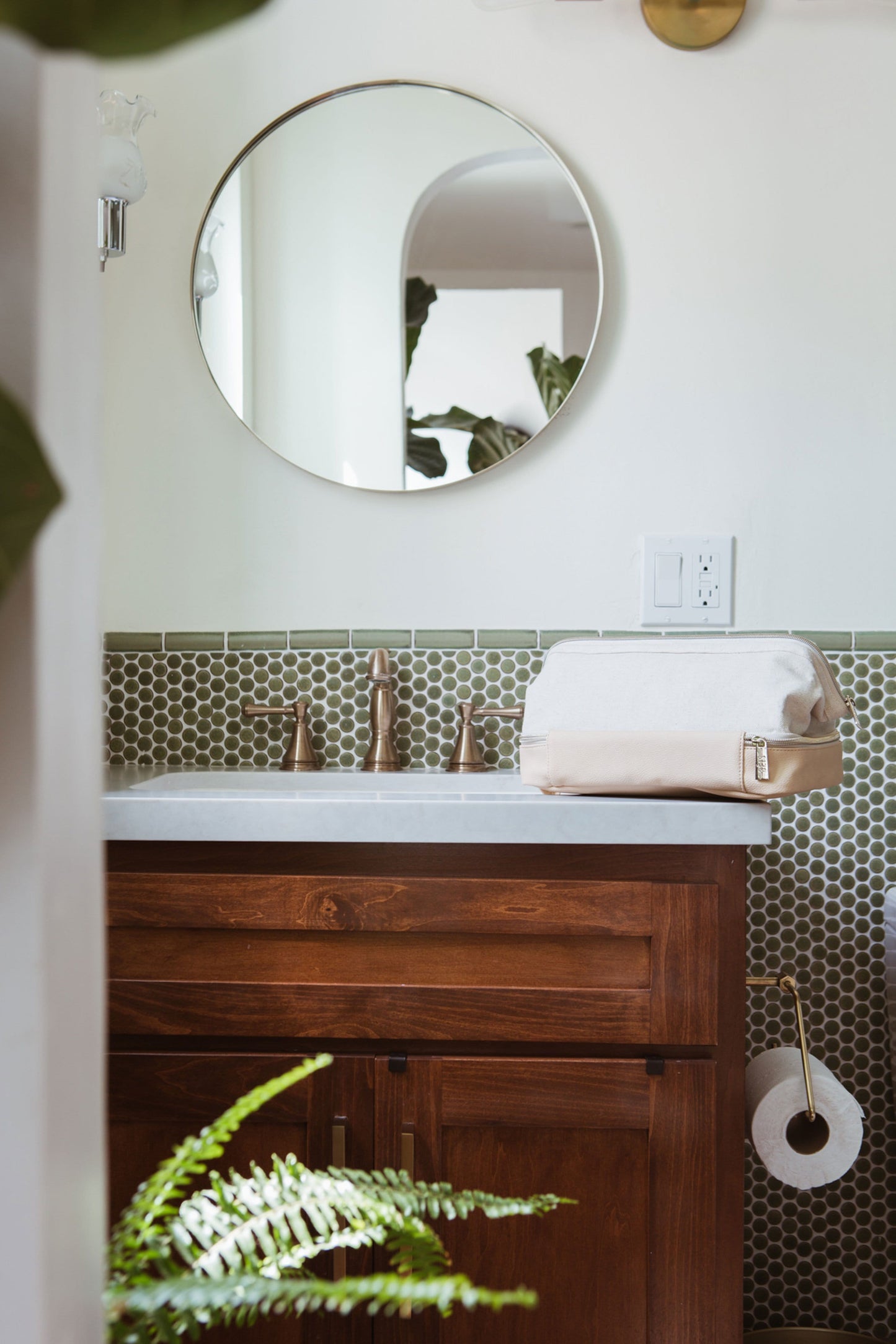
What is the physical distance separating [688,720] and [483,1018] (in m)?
0.37

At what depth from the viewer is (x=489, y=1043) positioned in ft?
3.42

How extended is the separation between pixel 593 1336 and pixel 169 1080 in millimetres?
496

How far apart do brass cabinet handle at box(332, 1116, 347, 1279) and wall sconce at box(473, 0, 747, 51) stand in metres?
1.57

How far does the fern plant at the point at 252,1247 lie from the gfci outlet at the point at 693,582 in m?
1.06

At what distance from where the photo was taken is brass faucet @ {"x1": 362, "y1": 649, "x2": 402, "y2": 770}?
151cm

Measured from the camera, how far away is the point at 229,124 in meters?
1.60

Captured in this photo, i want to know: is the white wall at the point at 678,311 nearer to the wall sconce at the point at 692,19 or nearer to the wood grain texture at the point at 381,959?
the wall sconce at the point at 692,19

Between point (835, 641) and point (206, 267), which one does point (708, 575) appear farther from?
point (206, 267)

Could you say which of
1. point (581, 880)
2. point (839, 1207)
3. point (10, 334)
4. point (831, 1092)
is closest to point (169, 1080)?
point (581, 880)

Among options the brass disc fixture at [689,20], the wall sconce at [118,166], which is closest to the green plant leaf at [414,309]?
the wall sconce at [118,166]

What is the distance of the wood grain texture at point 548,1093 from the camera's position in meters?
1.02

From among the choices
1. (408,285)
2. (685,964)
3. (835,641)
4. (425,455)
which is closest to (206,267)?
(408,285)

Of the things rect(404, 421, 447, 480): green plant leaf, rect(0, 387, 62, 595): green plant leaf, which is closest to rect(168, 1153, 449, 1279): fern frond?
rect(0, 387, 62, 595): green plant leaf

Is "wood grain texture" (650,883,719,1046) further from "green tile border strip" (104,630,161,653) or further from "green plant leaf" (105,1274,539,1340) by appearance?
"green tile border strip" (104,630,161,653)
